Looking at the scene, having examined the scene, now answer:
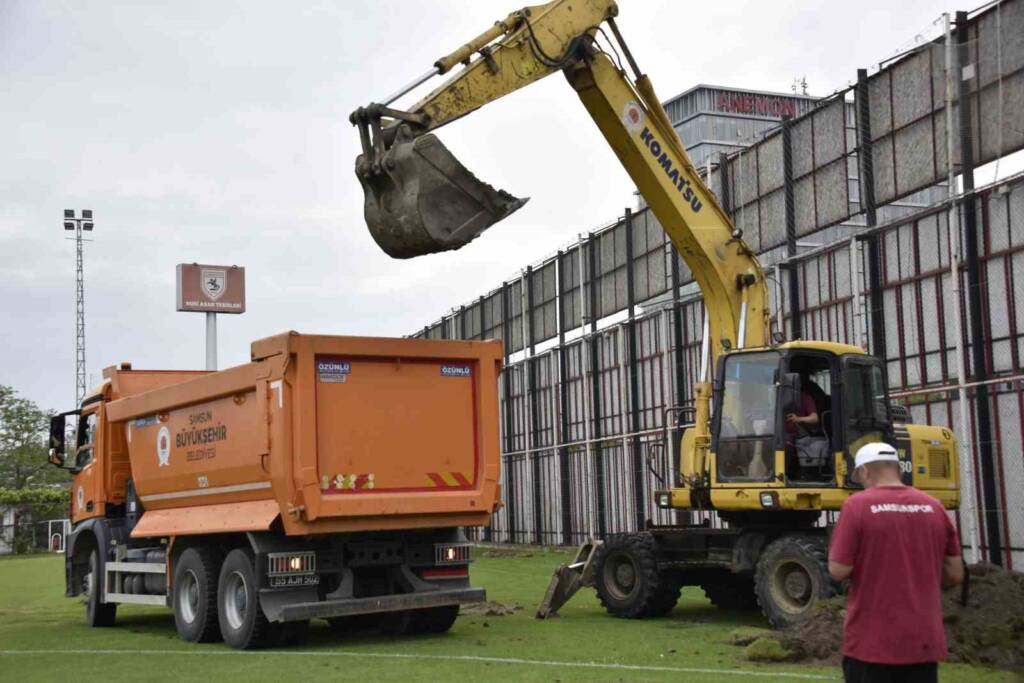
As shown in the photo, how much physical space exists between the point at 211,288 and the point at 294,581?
4822cm

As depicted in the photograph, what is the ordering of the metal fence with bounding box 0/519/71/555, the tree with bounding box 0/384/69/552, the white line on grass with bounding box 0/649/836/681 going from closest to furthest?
1. the white line on grass with bounding box 0/649/836/681
2. the metal fence with bounding box 0/519/71/555
3. the tree with bounding box 0/384/69/552

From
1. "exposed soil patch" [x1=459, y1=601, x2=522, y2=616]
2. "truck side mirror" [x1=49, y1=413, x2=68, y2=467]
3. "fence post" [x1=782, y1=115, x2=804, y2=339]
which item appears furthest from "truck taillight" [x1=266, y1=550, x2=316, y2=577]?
"fence post" [x1=782, y1=115, x2=804, y2=339]

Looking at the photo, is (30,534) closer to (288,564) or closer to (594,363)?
(594,363)

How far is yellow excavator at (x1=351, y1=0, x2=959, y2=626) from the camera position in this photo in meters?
12.9

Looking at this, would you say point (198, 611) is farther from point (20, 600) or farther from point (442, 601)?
point (20, 600)

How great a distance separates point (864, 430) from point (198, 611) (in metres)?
7.65

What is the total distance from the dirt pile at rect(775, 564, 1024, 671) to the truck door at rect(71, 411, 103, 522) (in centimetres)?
990

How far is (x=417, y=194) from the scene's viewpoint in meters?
12.5

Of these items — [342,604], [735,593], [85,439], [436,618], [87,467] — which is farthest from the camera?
[85,439]

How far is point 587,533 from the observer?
105 feet

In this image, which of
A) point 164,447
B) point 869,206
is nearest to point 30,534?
point 164,447

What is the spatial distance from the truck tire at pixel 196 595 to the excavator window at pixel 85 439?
12.7 ft

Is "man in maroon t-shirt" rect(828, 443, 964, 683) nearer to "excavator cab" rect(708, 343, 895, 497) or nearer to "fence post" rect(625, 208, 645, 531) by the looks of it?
"excavator cab" rect(708, 343, 895, 497)

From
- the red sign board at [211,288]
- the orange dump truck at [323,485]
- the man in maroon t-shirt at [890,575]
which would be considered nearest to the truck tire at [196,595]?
the orange dump truck at [323,485]
